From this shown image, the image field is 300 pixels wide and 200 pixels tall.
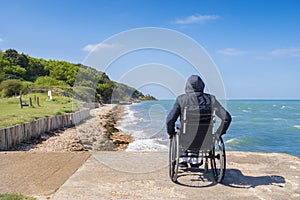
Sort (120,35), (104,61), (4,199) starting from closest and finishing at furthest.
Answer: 1. (4,199)
2. (120,35)
3. (104,61)

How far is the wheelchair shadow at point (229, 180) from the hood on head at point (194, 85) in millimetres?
1317

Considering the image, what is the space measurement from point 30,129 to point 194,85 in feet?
38.7

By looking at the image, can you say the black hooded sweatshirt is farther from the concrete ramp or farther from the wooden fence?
the wooden fence

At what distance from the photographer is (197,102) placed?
3791 mm

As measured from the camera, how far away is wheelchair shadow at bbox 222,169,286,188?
13.3 ft

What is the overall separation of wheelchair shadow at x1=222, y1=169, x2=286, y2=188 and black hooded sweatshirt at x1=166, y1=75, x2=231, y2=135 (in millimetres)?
827

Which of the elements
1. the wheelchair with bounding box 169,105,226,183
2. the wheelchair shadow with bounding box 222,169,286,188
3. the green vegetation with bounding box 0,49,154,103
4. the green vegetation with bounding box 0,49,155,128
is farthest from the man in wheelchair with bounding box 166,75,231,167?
the green vegetation with bounding box 0,49,154,103

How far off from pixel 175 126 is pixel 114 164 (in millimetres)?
1687

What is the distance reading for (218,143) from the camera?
3.94 meters

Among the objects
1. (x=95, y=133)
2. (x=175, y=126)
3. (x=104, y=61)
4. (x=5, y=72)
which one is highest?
(x=5, y=72)

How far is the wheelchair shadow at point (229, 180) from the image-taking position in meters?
4.02

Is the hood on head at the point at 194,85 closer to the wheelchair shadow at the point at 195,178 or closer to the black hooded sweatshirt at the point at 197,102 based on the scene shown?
the black hooded sweatshirt at the point at 197,102

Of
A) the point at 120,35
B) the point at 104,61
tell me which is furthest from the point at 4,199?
the point at 104,61

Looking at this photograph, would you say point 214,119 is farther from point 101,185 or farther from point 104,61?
point 104,61
